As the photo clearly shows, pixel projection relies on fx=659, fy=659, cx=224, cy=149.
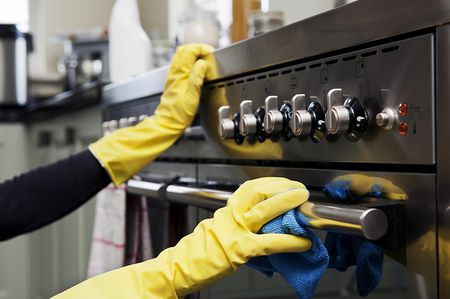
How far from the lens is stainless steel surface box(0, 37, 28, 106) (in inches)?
113

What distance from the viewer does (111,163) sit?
3.78 ft

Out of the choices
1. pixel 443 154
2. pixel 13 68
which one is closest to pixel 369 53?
pixel 443 154

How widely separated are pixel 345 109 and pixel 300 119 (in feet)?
0.24

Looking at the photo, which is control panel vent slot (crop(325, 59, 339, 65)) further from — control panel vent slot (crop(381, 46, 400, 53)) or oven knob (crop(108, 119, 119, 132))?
oven knob (crop(108, 119, 119, 132))

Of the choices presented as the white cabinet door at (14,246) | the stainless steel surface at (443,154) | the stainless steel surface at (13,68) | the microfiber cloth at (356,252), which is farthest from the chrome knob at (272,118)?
the stainless steel surface at (13,68)

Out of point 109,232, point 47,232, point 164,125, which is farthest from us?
point 47,232

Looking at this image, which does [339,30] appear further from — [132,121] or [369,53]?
[132,121]

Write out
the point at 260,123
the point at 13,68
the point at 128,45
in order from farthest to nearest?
the point at 13,68, the point at 128,45, the point at 260,123

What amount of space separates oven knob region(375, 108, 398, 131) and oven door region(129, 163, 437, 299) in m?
0.04

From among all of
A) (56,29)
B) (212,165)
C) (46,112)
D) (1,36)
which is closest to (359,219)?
(212,165)

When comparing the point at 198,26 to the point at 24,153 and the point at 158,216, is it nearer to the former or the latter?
the point at 158,216

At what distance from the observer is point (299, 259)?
61cm

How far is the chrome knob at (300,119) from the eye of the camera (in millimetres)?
683

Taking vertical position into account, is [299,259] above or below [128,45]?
below
